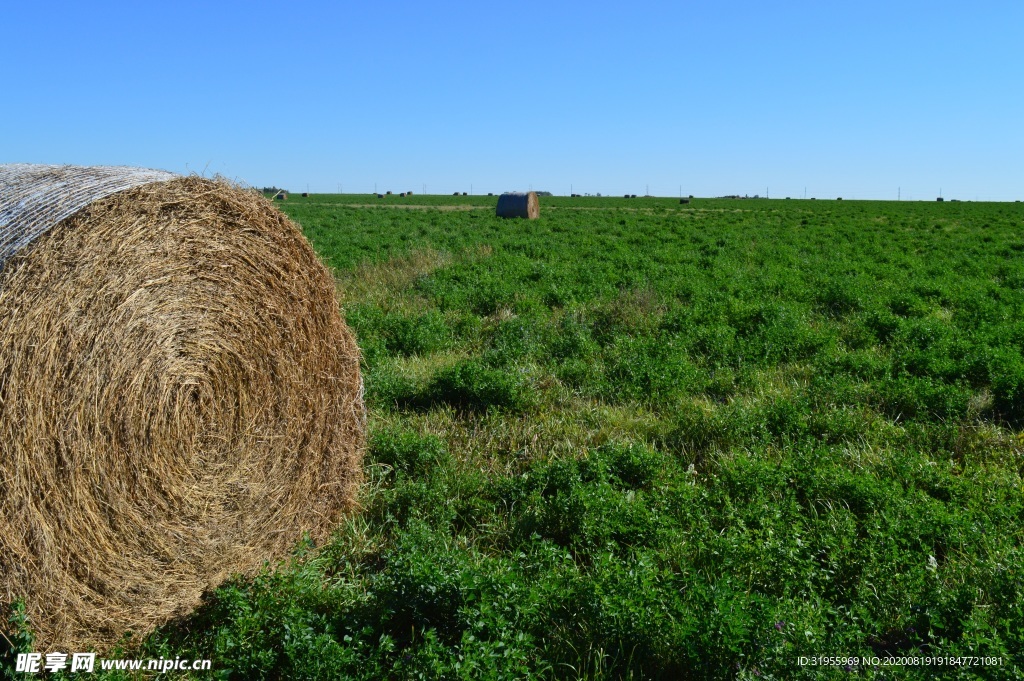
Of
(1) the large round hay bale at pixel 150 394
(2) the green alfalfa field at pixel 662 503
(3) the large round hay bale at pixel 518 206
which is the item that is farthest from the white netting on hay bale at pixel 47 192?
(3) the large round hay bale at pixel 518 206

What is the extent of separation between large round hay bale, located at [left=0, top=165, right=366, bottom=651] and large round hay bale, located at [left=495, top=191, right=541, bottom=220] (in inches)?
1063

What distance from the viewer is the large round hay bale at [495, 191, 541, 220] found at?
31297 mm

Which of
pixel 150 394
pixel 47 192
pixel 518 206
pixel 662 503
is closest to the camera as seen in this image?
pixel 47 192

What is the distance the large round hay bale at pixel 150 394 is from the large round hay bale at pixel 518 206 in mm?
27009

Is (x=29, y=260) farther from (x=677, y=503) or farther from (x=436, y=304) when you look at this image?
(x=436, y=304)

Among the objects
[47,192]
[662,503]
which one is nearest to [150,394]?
[47,192]

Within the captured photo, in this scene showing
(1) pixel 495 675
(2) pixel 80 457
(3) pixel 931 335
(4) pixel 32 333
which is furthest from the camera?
(3) pixel 931 335

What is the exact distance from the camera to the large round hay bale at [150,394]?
3266 mm

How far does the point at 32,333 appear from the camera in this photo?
126 inches

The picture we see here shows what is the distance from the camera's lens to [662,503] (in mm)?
4625

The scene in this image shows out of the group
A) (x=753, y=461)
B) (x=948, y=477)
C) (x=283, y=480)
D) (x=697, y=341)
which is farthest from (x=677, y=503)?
(x=697, y=341)

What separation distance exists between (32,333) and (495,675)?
2437 mm

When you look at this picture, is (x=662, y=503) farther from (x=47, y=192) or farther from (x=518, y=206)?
(x=518, y=206)

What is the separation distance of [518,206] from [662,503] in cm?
2767
